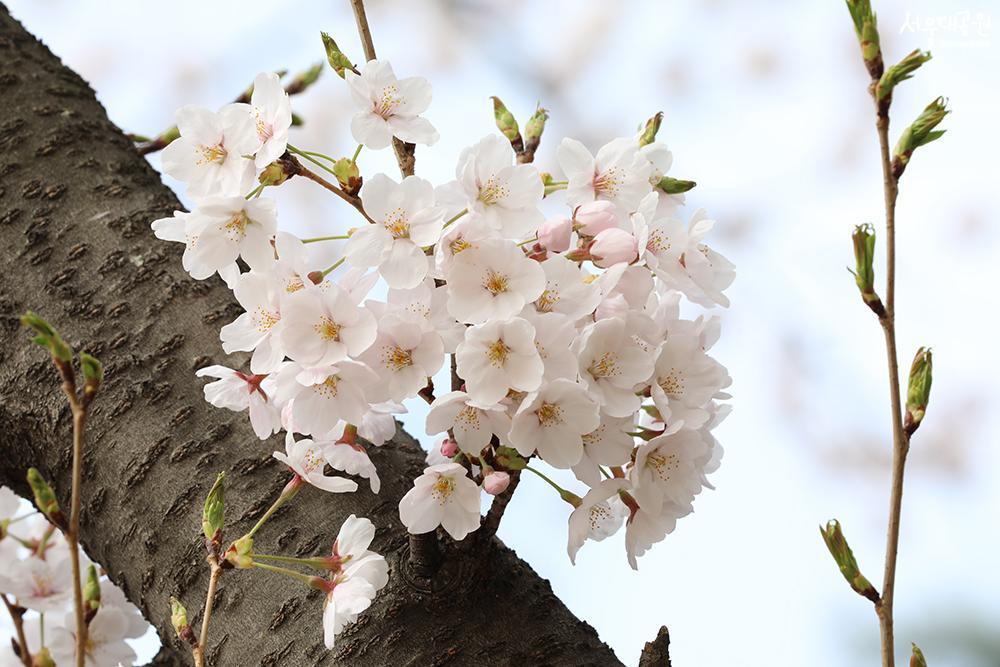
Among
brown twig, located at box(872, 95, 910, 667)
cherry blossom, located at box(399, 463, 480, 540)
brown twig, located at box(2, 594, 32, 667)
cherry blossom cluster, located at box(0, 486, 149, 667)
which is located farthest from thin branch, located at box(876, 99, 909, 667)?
brown twig, located at box(2, 594, 32, 667)

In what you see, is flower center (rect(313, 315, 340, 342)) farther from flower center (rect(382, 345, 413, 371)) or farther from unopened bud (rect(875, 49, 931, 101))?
unopened bud (rect(875, 49, 931, 101))

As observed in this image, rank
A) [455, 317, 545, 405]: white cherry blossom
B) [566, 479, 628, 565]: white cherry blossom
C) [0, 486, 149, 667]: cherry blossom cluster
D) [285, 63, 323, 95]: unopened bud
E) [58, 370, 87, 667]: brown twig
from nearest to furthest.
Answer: [58, 370, 87, 667]: brown twig
[455, 317, 545, 405]: white cherry blossom
[566, 479, 628, 565]: white cherry blossom
[0, 486, 149, 667]: cherry blossom cluster
[285, 63, 323, 95]: unopened bud

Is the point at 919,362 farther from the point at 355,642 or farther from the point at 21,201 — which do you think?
the point at 21,201

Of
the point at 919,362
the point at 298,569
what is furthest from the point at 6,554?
the point at 919,362

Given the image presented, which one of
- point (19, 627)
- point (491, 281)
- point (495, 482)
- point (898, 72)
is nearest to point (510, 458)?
point (495, 482)

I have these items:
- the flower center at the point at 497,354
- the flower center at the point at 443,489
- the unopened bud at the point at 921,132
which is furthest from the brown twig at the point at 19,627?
the unopened bud at the point at 921,132

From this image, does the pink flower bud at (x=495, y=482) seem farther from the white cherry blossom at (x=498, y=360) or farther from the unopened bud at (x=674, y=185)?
the unopened bud at (x=674, y=185)
